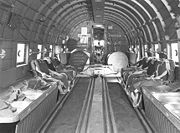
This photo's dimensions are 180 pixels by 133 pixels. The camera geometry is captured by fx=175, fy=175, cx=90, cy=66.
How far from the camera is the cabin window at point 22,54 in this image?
7137 millimetres

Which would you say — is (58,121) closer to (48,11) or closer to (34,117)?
(34,117)

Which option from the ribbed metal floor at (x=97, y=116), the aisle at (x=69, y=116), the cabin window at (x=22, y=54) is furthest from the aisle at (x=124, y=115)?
the cabin window at (x=22, y=54)

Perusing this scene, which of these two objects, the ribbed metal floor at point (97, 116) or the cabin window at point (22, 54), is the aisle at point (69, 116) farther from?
the cabin window at point (22, 54)

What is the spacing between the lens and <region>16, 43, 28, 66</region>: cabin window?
7137 millimetres

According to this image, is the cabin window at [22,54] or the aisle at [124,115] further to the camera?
the cabin window at [22,54]

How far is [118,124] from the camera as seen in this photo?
171 inches

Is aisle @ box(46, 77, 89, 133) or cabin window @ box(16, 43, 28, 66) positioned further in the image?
cabin window @ box(16, 43, 28, 66)

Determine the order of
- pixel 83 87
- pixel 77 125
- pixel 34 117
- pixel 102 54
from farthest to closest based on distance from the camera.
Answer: pixel 102 54 → pixel 83 87 → pixel 77 125 → pixel 34 117

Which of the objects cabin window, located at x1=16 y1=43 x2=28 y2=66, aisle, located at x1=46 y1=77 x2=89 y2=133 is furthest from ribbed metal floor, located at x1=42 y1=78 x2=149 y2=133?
cabin window, located at x1=16 y1=43 x2=28 y2=66

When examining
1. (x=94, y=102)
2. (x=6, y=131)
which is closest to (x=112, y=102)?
(x=94, y=102)

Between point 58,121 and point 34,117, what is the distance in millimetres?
1182

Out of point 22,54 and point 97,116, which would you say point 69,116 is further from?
point 22,54

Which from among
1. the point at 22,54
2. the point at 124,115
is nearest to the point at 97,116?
the point at 124,115

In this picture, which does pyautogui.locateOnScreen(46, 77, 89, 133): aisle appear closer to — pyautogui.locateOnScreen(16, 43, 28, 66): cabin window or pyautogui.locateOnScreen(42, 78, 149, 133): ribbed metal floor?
pyautogui.locateOnScreen(42, 78, 149, 133): ribbed metal floor
